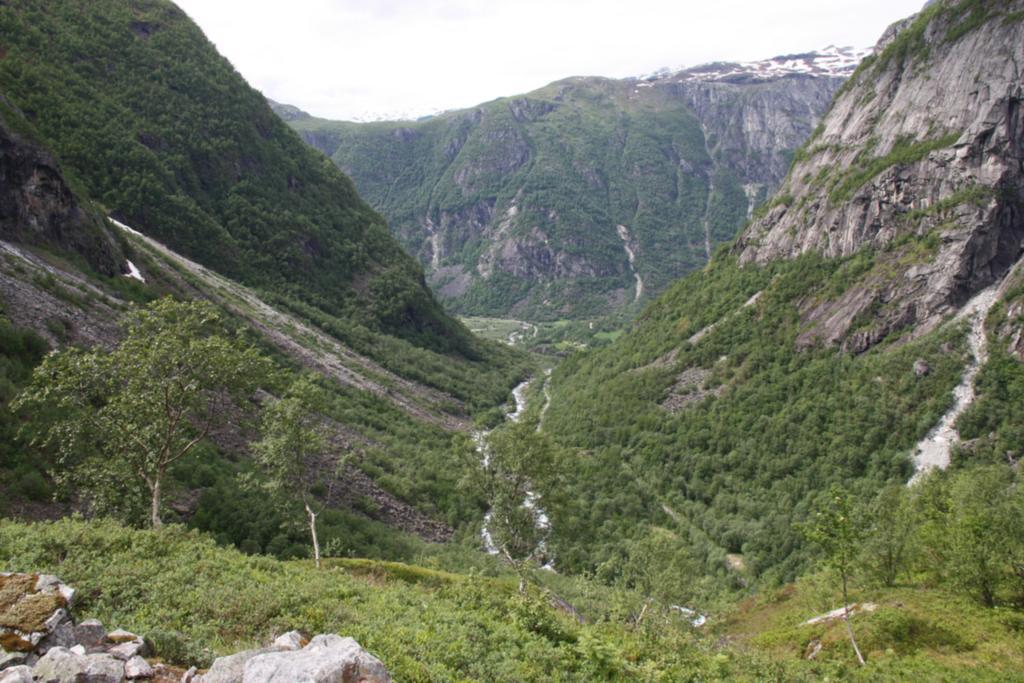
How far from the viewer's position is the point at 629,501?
257 feet

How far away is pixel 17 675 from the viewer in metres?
8.69

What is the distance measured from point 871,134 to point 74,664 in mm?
145163

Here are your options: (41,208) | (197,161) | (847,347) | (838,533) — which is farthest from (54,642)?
(197,161)

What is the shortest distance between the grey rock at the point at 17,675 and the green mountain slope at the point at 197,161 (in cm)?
10666

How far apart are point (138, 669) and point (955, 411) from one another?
89263 mm

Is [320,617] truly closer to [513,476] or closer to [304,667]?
[304,667]

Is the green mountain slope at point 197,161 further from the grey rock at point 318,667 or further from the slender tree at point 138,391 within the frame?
the grey rock at point 318,667

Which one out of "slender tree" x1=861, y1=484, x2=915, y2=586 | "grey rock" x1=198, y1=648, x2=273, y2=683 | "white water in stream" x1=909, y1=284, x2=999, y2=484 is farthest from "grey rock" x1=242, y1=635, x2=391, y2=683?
"white water in stream" x1=909, y1=284, x2=999, y2=484

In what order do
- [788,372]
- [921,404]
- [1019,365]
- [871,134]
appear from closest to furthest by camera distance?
1. [1019,365]
2. [921,404]
3. [788,372]
4. [871,134]

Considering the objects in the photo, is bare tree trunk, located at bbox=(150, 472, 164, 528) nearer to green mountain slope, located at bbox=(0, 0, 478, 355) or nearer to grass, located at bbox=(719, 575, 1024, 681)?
grass, located at bbox=(719, 575, 1024, 681)

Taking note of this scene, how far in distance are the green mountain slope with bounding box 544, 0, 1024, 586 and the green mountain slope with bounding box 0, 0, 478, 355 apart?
60502 millimetres

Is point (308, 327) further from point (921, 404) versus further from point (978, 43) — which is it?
point (978, 43)

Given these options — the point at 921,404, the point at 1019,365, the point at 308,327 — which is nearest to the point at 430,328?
the point at 308,327

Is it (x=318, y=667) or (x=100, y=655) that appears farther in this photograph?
(x=100, y=655)
